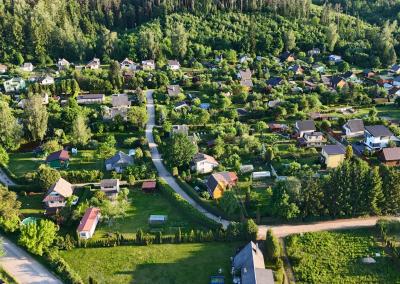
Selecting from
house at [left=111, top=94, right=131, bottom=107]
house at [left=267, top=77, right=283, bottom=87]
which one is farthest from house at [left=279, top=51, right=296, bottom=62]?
house at [left=111, top=94, right=131, bottom=107]

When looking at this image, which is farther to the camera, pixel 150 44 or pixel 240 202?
pixel 150 44

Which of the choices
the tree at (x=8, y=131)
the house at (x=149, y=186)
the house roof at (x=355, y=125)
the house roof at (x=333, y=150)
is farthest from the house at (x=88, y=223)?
the house roof at (x=355, y=125)

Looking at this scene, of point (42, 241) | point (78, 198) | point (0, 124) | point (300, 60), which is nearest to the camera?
point (42, 241)

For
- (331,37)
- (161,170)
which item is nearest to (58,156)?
(161,170)

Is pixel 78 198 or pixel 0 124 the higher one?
pixel 0 124

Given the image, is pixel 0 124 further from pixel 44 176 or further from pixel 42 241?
pixel 42 241

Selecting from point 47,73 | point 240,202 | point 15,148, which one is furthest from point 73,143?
point 47,73

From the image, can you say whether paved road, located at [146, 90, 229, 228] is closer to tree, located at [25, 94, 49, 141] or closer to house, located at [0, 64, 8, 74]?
tree, located at [25, 94, 49, 141]

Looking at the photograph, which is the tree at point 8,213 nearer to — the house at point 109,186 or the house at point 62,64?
the house at point 109,186
